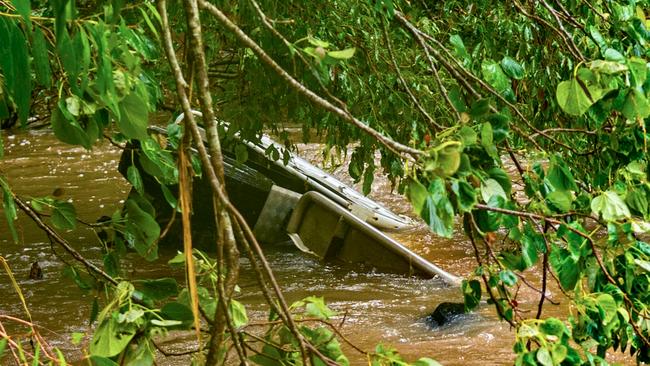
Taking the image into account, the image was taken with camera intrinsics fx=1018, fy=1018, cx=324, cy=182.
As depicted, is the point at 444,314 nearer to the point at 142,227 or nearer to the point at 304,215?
the point at 304,215

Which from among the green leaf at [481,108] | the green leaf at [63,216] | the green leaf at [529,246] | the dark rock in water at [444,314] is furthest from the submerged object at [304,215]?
the green leaf at [481,108]

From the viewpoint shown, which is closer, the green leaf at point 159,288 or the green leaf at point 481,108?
the green leaf at point 481,108

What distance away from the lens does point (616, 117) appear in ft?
8.00

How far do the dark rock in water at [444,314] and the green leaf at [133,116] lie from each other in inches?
230

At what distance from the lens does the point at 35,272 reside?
8672 millimetres

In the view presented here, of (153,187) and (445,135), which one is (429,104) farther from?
(153,187)

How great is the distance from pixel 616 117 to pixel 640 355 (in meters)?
0.62

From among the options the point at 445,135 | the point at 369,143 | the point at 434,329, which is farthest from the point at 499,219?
the point at 434,329

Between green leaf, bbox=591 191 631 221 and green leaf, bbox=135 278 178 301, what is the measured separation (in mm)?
890

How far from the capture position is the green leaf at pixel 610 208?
1.86 meters

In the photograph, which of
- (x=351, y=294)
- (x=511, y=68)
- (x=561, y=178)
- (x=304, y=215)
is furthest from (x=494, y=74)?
(x=304, y=215)

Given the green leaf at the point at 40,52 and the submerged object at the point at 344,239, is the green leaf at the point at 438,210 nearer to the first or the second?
the green leaf at the point at 40,52

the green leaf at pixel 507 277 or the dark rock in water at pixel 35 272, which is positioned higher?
the green leaf at pixel 507 277

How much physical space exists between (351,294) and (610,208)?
6352 mm
